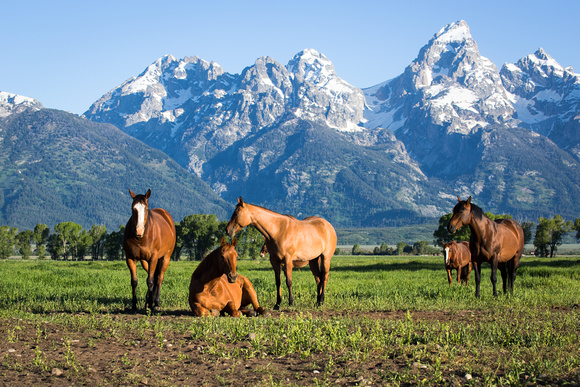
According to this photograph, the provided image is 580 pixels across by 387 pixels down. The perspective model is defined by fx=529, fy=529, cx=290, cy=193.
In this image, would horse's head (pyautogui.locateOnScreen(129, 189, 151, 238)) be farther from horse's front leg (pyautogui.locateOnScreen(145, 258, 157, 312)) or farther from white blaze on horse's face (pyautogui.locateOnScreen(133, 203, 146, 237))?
horse's front leg (pyautogui.locateOnScreen(145, 258, 157, 312))

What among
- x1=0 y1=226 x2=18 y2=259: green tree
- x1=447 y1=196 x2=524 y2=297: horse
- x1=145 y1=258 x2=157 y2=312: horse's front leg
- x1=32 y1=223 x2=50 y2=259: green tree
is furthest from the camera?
x1=32 y1=223 x2=50 y2=259: green tree

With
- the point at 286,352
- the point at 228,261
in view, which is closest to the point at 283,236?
the point at 228,261

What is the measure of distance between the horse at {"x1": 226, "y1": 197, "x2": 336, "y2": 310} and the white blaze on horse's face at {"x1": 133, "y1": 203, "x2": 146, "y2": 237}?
7.10ft

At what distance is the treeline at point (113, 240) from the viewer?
3986 inches

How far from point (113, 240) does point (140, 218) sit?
3623 inches

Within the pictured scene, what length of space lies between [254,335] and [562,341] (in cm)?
525

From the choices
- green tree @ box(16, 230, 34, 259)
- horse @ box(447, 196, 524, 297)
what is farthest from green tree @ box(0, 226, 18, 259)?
horse @ box(447, 196, 524, 297)

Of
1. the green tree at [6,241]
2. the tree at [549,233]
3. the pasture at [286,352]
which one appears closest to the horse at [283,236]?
the pasture at [286,352]

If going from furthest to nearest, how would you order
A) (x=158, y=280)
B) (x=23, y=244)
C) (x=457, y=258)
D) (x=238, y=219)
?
(x=23, y=244)
(x=457, y=258)
(x=158, y=280)
(x=238, y=219)

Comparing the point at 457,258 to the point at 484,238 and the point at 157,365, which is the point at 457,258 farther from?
the point at 157,365

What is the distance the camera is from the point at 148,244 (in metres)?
14.2

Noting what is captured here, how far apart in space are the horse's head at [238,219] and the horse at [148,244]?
2.14 meters

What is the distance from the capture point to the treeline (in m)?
101

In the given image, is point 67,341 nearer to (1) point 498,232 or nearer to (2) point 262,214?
(2) point 262,214
